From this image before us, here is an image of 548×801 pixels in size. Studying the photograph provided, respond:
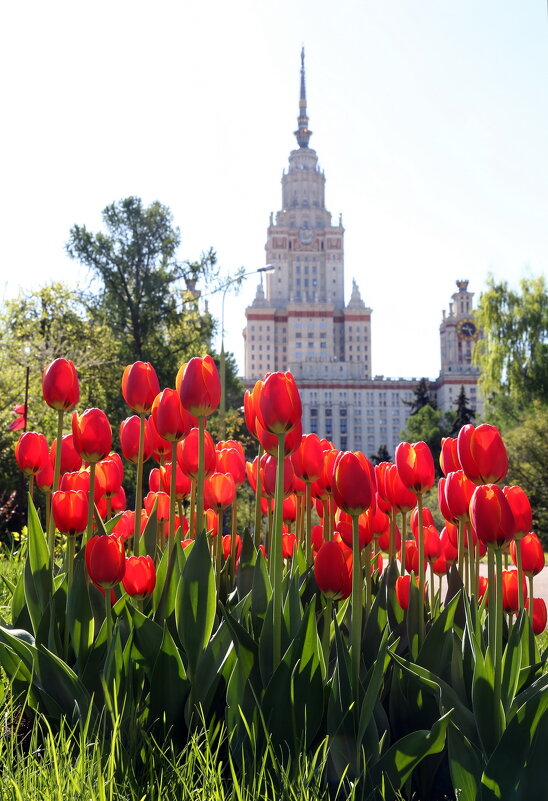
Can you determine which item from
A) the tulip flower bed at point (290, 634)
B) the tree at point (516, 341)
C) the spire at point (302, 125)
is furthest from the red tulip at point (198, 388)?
the spire at point (302, 125)

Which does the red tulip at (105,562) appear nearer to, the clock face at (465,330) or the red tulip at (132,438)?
the red tulip at (132,438)

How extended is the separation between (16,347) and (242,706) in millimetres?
18329

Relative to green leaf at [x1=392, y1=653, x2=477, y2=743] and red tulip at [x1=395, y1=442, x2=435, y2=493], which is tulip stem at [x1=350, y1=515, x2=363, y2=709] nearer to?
green leaf at [x1=392, y1=653, x2=477, y2=743]

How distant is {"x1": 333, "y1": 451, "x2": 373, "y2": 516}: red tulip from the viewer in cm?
196

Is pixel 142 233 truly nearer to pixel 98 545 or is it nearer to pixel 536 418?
pixel 536 418

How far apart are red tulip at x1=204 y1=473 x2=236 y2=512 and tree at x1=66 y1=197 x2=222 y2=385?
23851 millimetres

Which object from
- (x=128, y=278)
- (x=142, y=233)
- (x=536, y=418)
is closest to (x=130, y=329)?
(x=128, y=278)

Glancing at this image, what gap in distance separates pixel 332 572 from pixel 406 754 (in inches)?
20.0

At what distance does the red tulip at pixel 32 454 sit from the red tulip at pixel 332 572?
1296mm

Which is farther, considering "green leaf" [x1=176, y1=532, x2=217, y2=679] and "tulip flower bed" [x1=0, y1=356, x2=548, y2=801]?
"green leaf" [x1=176, y1=532, x2=217, y2=679]

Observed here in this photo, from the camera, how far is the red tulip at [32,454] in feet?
9.27

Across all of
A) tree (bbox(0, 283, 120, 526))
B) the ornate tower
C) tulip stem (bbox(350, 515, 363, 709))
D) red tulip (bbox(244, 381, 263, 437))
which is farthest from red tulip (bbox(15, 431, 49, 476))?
the ornate tower

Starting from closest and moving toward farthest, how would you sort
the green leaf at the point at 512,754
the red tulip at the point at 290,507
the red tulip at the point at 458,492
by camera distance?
the green leaf at the point at 512,754, the red tulip at the point at 458,492, the red tulip at the point at 290,507

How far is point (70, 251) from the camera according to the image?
27.1 m
